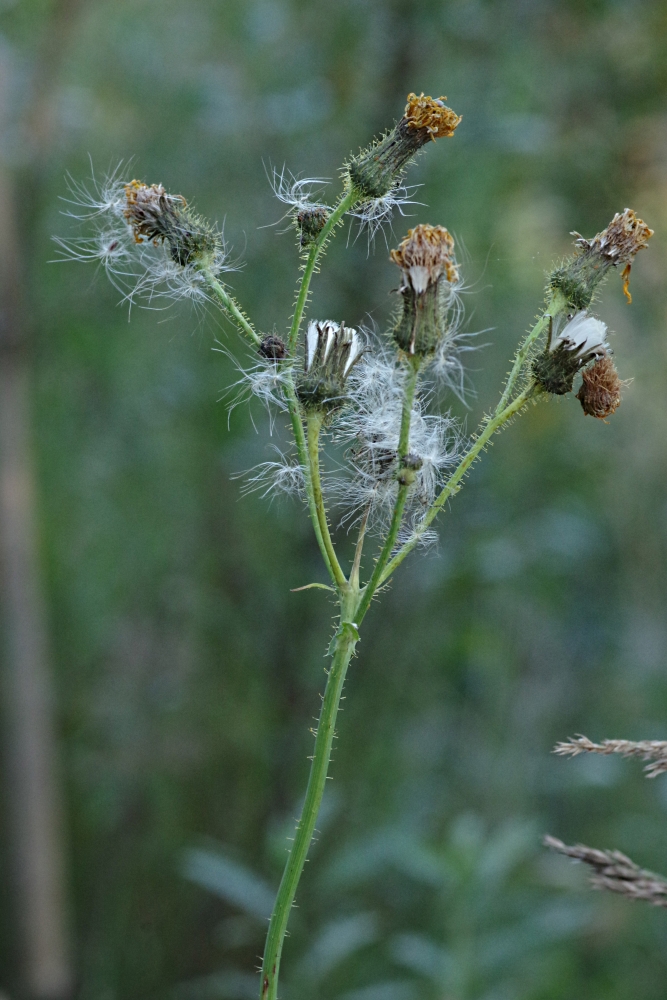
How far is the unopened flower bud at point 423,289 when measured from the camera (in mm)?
1151

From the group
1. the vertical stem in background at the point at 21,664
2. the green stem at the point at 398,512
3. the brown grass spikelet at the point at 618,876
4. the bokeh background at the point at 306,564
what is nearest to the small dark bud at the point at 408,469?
the green stem at the point at 398,512

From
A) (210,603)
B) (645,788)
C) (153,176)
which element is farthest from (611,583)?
(153,176)

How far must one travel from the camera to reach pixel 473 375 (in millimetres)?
3525

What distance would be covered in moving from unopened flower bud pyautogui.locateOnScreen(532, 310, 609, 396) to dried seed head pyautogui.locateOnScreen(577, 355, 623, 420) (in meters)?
0.02

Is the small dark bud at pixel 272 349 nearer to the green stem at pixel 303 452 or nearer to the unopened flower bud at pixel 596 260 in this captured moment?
the green stem at pixel 303 452

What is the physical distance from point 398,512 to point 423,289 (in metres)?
0.30

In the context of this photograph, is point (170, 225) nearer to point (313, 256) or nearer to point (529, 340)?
point (313, 256)

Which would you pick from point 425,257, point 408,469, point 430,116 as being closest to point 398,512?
point 408,469

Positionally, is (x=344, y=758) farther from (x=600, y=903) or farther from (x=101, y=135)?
(x=101, y=135)

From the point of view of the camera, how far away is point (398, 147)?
1.25 metres

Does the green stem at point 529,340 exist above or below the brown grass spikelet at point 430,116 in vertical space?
below

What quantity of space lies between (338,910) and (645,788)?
62.4 inches

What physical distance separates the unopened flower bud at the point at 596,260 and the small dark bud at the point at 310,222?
319 millimetres

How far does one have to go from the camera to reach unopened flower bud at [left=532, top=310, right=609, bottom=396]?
3.91 feet
